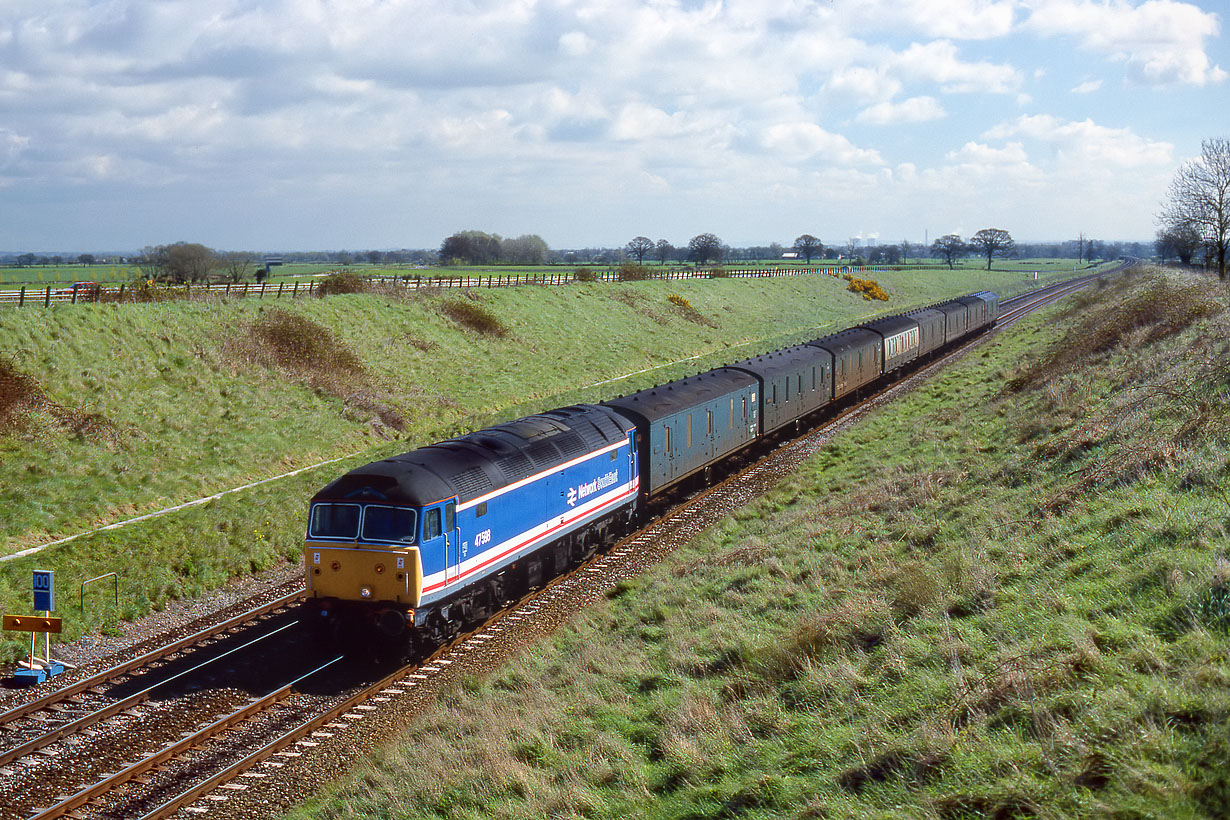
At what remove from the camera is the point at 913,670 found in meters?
11.1

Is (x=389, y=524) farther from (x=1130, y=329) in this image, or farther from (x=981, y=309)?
(x=981, y=309)

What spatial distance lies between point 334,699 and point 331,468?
16440 mm

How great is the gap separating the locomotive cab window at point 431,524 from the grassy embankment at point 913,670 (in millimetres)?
2652

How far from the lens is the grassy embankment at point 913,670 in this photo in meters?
8.14

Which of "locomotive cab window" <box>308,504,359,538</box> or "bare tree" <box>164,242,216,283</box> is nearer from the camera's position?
"locomotive cab window" <box>308,504,359,538</box>

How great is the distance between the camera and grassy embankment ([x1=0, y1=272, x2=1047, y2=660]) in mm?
22328

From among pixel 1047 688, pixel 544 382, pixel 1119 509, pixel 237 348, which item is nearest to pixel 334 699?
pixel 1047 688

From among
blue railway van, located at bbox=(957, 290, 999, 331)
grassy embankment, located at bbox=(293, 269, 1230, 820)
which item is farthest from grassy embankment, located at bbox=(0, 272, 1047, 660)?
blue railway van, located at bbox=(957, 290, 999, 331)

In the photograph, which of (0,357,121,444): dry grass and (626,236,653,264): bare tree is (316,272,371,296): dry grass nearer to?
(0,357,121,444): dry grass

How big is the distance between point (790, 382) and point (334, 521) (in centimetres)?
2264

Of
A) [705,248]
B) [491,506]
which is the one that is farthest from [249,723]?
[705,248]

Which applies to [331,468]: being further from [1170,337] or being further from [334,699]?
[1170,337]

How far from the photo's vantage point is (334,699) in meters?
15.5

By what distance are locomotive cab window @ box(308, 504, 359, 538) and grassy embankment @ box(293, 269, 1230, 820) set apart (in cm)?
349
